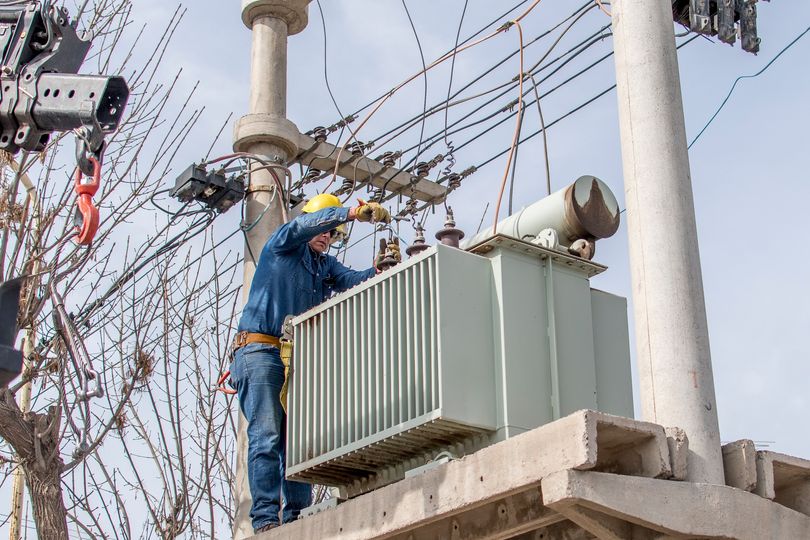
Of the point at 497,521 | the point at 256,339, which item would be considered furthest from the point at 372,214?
the point at 497,521

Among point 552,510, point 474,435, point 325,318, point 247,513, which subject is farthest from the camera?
point 247,513

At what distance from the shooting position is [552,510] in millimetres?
5297

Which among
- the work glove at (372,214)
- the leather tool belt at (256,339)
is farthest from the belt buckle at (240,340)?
the work glove at (372,214)

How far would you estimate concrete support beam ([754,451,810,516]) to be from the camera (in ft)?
17.4

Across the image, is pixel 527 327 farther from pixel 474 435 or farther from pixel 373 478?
pixel 373 478

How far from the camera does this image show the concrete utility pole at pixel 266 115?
8891 mm

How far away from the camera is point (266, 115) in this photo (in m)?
9.09

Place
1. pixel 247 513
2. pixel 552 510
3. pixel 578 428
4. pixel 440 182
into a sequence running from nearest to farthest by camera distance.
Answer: pixel 578 428
pixel 552 510
pixel 247 513
pixel 440 182

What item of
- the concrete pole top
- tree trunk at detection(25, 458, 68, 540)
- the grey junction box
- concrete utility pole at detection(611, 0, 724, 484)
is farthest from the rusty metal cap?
tree trunk at detection(25, 458, 68, 540)

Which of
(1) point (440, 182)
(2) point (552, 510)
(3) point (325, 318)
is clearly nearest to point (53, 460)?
(3) point (325, 318)

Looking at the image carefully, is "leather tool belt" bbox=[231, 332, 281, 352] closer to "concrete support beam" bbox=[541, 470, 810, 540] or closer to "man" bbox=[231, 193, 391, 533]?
"man" bbox=[231, 193, 391, 533]

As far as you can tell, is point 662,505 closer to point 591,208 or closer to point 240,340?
point 591,208

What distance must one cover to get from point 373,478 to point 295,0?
166 inches

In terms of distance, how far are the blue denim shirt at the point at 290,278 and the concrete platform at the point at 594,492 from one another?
77.3 inches
